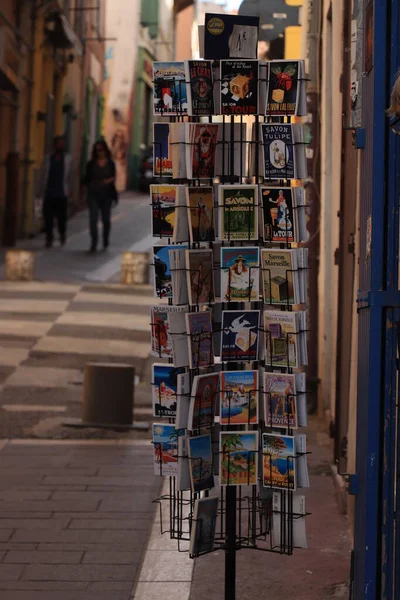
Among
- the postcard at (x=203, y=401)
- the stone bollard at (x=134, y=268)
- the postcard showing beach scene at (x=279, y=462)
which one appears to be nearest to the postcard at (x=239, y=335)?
the postcard at (x=203, y=401)

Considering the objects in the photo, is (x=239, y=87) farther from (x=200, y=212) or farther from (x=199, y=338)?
(x=199, y=338)

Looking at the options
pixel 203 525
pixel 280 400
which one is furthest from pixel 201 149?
pixel 203 525

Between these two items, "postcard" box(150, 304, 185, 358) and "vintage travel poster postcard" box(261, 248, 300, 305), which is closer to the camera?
"vintage travel poster postcard" box(261, 248, 300, 305)

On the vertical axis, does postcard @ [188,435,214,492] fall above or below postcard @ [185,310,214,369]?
below

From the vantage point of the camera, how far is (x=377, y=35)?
4090 mm

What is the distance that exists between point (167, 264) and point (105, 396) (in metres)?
4.39

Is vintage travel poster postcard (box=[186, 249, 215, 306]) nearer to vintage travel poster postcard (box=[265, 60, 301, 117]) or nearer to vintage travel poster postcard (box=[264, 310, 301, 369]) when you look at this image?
vintage travel poster postcard (box=[264, 310, 301, 369])

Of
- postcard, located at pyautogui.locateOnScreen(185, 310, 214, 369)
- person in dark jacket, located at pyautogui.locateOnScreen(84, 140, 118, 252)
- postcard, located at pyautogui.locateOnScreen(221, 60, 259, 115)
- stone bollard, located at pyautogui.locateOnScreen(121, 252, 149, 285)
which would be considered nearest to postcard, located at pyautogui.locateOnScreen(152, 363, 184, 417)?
postcard, located at pyautogui.locateOnScreen(185, 310, 214, 369)

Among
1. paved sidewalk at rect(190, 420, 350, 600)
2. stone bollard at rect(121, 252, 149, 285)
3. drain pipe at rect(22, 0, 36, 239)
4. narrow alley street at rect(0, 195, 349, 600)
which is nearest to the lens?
paved sidewalk at rect(190, 420, 350, 600)

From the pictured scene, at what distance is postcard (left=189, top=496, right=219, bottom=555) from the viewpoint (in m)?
4.73

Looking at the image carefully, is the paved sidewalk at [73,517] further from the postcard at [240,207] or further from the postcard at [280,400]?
the postcard at [240,207]

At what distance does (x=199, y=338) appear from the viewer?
4.82 m

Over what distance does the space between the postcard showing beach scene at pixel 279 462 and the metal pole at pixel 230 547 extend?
207mm

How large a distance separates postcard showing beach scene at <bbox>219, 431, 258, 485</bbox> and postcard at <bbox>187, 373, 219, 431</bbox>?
0.10m
